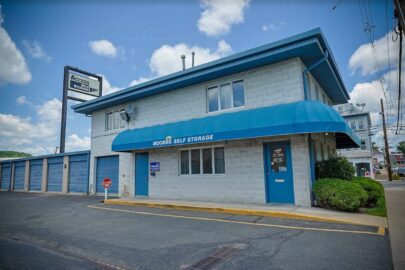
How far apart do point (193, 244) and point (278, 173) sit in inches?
226

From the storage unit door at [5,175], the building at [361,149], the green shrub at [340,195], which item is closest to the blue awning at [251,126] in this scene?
the green shrub at [340,195]

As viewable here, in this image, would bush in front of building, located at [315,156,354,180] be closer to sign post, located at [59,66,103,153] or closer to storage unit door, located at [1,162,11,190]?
sign post, located at [59,66,103,153]

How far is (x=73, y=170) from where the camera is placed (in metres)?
20.4

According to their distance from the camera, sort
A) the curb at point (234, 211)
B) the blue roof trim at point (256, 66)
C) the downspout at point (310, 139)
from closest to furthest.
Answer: the curb at point (234, 211) < the blue roof trim at point (256, 66) < the downspout at point (310, 139)

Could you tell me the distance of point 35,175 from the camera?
24.6 meters

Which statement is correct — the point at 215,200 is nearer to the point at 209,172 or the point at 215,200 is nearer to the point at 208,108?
the point at 209,172

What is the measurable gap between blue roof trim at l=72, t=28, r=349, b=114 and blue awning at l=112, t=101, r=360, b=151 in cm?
204

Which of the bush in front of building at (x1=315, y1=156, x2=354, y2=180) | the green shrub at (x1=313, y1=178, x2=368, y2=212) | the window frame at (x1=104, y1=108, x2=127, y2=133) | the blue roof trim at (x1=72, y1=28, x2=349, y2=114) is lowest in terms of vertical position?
the green shrub at (x1=313, y1=178, x2=368, y2=212)

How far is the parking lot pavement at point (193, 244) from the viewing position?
15.9ft

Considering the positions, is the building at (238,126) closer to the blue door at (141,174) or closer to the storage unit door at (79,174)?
the blue door at (141,174)

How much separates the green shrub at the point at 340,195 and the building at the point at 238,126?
0.64 metres

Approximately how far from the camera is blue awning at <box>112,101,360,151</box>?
29.1 feet

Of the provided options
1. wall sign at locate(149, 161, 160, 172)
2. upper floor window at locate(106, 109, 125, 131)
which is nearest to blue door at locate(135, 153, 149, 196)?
wall sign at locate(149, 161, 160, 172)

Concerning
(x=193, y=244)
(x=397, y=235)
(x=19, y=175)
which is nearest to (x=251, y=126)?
(x=193, y=244)
